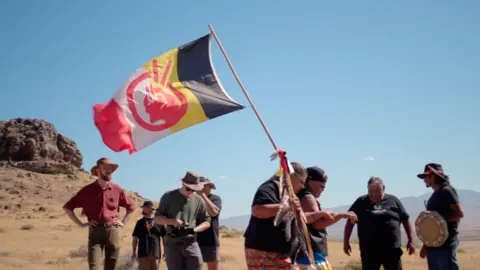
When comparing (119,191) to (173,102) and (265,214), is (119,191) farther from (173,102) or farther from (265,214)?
(265,214)

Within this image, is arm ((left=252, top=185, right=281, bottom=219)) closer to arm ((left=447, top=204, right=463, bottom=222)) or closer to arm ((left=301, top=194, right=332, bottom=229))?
arm ((left=301, top=194, right=332, bottom=229))

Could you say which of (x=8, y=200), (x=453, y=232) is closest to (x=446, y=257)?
(x=453, y=232)

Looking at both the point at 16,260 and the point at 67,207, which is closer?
the point at 67,207

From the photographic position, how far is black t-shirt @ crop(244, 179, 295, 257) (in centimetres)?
536

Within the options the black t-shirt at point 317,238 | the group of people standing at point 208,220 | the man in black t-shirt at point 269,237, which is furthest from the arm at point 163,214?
the black t-shirt at point 317,238

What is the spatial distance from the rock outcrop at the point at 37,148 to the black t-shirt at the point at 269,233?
6465 centimetres

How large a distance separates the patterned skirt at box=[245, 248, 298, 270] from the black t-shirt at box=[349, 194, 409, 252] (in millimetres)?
2971

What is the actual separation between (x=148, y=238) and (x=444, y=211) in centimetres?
519

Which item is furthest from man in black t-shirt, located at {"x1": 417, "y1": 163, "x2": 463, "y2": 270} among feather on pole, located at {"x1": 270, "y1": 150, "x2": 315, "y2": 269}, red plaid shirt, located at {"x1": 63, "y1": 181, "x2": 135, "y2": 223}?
red plaid shirt, located at {"x1": 63, "y1": 181, "x2": 135, "y2": 223}

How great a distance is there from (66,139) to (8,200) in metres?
30.6

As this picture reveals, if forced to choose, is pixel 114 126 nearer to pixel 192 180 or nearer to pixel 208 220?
pixel 192 180

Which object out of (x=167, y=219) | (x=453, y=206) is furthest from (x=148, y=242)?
(x=453, y=206)

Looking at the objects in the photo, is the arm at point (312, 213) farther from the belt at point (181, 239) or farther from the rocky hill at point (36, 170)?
the rocky hill at point (36, 170)

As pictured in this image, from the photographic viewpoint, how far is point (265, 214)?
17.2 ft
